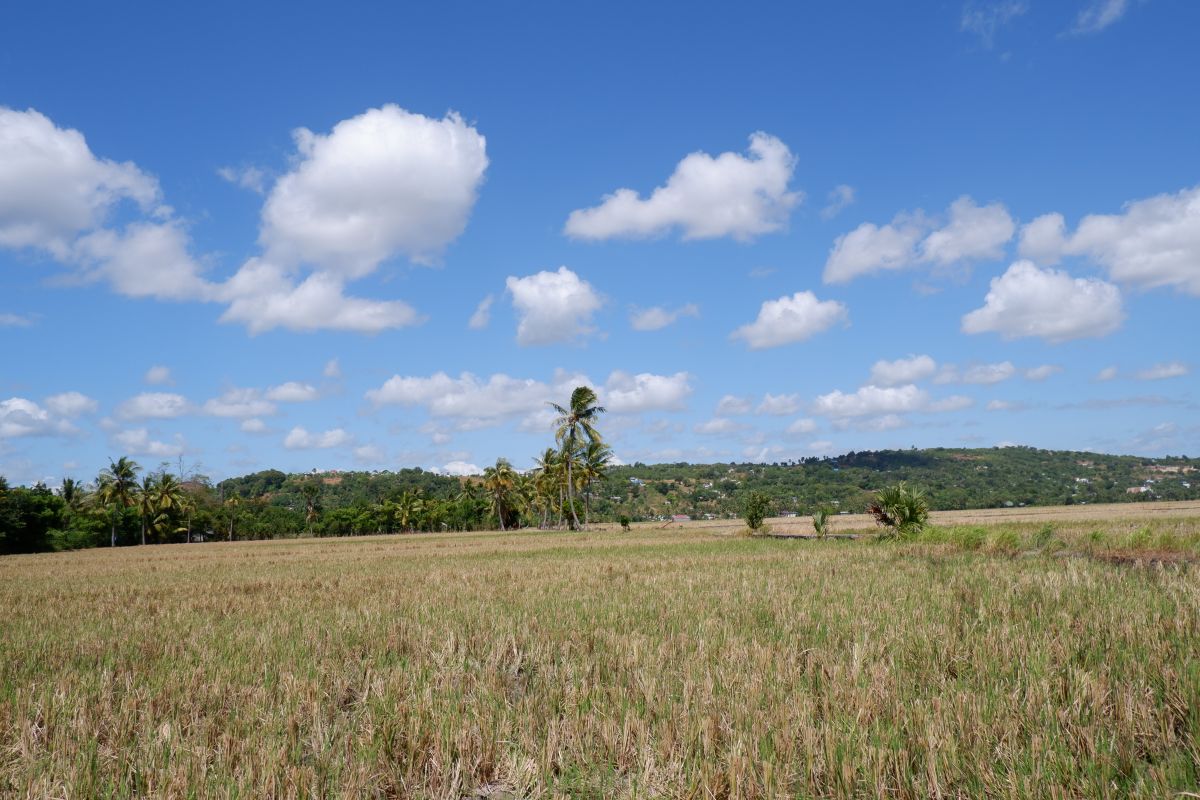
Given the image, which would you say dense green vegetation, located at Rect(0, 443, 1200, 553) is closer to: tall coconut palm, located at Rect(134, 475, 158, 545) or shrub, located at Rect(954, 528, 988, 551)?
tall coconut palm, located at Rect(134, 475, 158, 545)

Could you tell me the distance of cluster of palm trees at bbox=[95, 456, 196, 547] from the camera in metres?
77.7

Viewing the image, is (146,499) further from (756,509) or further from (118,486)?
(756,509)

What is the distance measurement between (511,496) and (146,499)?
4409cm

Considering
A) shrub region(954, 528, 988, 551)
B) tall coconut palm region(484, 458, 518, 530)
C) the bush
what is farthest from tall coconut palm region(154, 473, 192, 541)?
shrub region(954, 528, 988, 551)

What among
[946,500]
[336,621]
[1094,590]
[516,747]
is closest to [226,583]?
[336,621]

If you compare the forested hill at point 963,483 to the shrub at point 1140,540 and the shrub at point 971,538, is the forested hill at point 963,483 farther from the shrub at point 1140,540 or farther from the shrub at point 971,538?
the shrub at point 1140,540

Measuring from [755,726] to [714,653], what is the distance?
2382mm

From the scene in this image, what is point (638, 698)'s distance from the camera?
5.13 meters

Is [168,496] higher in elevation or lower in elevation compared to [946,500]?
higher

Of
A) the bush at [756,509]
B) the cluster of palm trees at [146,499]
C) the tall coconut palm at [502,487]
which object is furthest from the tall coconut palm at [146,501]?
the bush at [756,509]

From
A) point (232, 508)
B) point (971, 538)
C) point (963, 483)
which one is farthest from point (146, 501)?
point (963, 483)

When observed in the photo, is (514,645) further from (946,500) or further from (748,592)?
(946,500)

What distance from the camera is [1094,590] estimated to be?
931 cm

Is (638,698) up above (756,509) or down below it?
above
